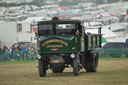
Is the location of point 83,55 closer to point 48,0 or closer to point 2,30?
point 2,30

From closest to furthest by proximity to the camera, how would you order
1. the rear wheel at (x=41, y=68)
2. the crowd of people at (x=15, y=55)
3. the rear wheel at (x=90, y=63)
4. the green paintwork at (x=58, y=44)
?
1. the green paintwork at (x=58, y=44)
2. the rear wheel at (x=41, y=68)
3. the rear wheel at (x=90, y=63)
4. the crowd of people at (x=15, y=55)

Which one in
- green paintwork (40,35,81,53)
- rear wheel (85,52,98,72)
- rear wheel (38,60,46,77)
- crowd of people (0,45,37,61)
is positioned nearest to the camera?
green paintwork (40,35,81,53)

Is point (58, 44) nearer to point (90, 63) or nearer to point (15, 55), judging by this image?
point (90, 63)

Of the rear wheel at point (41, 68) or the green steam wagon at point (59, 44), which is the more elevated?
the green steam wagon at point (59, 44)

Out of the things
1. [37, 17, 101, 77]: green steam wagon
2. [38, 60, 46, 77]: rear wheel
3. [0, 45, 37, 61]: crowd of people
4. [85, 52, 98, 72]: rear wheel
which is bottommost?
[0, 45, 37, 61]: crowd of people

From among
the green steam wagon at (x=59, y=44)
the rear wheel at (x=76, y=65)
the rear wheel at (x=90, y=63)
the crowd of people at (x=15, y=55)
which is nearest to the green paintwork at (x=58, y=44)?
the green steam wagon at (x=59, y=44)

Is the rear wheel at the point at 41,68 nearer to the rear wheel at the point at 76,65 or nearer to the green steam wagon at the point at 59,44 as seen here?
the green steam wagon at the point at 59,44

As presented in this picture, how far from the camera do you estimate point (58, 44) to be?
948 inches

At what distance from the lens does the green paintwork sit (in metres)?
24.1

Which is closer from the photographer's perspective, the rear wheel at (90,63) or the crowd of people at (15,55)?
the rear wheel at (90,63)

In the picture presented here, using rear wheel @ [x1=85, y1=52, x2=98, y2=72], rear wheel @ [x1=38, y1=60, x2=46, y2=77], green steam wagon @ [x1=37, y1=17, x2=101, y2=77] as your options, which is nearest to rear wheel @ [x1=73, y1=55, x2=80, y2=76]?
green steam wagon @ [x1=37, y1=17, x2=101, y2=77]

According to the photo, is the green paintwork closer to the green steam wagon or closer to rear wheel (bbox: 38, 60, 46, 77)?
the green steam wagon

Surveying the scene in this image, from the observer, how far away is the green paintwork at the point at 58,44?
24.1 m

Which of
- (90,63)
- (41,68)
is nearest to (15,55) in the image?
(90,63)
